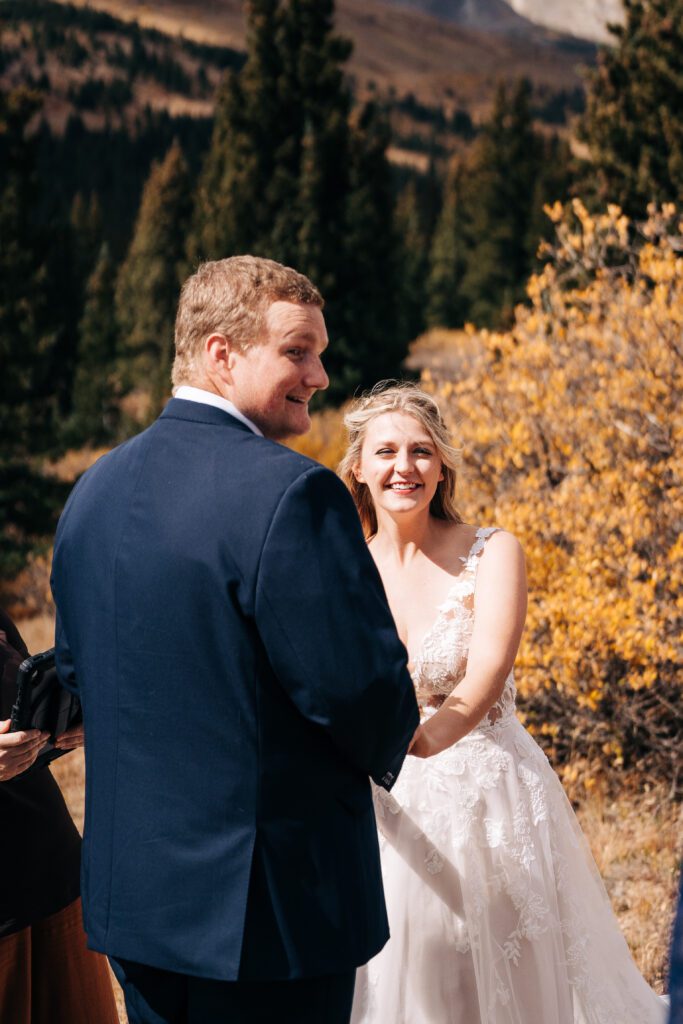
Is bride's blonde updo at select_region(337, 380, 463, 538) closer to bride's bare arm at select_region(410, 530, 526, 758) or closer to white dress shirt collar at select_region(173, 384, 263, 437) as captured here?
bride's bare arm at select_region(410, 530, 526, 758)

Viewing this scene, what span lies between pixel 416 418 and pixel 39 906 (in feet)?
5.05

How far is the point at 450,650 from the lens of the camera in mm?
2760

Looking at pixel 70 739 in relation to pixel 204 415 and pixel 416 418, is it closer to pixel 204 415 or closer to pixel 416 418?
pixel 204 415

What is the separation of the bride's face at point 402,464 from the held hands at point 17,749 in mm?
1155

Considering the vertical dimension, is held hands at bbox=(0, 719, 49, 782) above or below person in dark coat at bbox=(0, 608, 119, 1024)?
above

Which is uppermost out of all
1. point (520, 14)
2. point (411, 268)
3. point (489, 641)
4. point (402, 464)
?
point (520, 14)

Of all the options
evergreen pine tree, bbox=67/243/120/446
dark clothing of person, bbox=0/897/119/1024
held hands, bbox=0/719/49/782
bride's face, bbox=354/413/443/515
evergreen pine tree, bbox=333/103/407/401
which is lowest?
evergreen pine tree, bbox=67/243/120/446

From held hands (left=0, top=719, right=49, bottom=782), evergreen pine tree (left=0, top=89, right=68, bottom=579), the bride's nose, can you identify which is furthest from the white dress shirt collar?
evergreen pine tree (left=0, top=89, right=68, bottom=579)

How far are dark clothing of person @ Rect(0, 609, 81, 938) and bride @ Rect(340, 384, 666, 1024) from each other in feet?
2.65

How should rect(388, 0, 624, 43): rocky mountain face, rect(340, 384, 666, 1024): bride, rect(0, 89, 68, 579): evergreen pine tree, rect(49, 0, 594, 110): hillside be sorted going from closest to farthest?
1. rect(340, 384, 666, 1024): bride
2. rect(0, 89, 68, 579): evergreen pine tree
3. rect(388, 0, 624, 43): rocky mountain face
4. rect(49, 0, 594, 110): hillside

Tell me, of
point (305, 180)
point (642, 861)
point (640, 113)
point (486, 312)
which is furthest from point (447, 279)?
point (642, 861)

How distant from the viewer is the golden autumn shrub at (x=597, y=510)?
4801 millimetres

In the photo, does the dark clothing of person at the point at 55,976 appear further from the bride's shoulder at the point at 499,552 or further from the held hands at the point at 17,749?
the bride's shoulder at the point at 499,552

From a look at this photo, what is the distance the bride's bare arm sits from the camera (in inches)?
98.0
